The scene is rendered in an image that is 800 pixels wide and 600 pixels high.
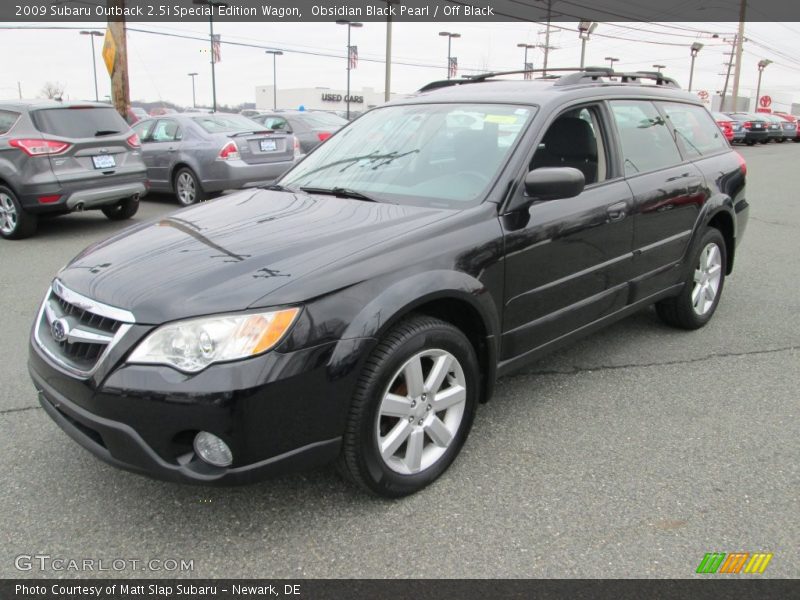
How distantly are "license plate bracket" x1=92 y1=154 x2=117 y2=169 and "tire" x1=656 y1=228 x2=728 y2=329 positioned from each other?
6.90 metres

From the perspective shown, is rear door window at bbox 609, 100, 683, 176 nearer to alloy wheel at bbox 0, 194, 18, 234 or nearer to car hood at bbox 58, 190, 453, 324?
car hood at bbox 58, 190, 453, 324

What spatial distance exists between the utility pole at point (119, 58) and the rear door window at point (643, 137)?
13216 mm

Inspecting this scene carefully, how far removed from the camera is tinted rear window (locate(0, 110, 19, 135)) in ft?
26.7

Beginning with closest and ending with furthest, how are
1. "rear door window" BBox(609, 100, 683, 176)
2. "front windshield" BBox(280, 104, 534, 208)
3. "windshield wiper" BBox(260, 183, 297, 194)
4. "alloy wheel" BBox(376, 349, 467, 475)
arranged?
1. "alloy wheel" BBox(376, 349, 467, 475)
2. "front windshield" BBox(280, 104, 534, 208)
3. "windshield wiper" BBox(260, 183, 297, 194)
4. "rear door window" BBox(609, 100, 683, 176)

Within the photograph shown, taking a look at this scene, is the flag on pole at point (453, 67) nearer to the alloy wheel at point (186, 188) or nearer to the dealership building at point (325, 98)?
the alloy wheel at point (186, 188)

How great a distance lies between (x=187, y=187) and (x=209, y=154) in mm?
833

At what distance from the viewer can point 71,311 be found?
104 inches

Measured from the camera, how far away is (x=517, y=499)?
279 centimetres

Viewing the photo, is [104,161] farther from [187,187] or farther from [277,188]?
[277,188]

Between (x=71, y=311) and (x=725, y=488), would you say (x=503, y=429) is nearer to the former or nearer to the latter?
(x=725, y=488)

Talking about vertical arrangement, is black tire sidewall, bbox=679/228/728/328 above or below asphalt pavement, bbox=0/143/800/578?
above

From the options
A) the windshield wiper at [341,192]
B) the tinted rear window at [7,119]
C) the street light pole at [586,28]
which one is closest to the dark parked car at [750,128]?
the street light pole at [586,28]
